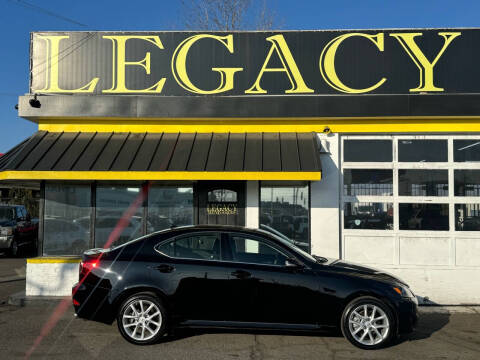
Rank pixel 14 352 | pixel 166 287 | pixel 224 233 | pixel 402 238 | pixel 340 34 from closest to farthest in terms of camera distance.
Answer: pixel 14 352
pixel 166 287
pixel 224 233
pixel 402 238
pixel 340 34

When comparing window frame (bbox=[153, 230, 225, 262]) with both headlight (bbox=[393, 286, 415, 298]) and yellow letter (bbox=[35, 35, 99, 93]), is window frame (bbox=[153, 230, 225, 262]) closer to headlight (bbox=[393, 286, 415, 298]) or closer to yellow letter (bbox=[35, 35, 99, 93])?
headlight (bbox=[393, 286, 415, 298])

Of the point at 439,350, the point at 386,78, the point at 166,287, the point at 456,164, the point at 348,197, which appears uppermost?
the point at 386,78

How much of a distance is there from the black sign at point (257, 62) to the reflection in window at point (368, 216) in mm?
2314

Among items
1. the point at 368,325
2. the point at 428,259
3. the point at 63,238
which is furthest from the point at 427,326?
the point at 63,238

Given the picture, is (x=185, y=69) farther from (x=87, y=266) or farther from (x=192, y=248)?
(x=87, y=266)

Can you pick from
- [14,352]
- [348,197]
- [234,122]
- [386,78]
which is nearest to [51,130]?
[234,122]

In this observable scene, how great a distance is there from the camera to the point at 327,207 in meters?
8.48

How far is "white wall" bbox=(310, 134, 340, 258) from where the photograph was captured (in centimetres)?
839

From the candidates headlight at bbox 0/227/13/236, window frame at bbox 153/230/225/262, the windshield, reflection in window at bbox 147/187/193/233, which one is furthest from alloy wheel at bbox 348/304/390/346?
the windshield

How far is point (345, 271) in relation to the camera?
570 cm

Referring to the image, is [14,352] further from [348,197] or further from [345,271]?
[348,197]

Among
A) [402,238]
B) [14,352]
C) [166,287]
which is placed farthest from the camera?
[402,238]

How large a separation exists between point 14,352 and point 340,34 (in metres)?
7.93

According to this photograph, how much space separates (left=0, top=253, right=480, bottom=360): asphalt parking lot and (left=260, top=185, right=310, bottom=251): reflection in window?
8.99ft
